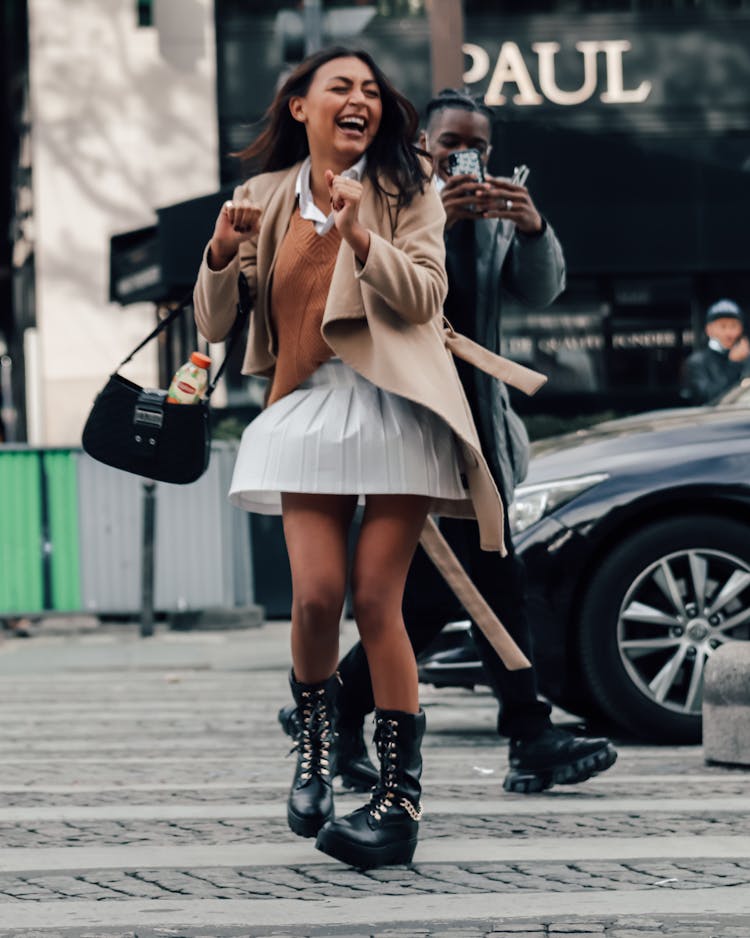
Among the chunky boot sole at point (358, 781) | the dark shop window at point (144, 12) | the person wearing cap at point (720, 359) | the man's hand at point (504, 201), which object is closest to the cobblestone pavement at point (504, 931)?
the chunky boot sole at point (358, 781)

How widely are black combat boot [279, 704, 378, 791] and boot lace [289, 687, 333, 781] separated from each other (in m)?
0.79

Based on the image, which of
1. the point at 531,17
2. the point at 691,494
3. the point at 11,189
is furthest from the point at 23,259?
the point at 691,494

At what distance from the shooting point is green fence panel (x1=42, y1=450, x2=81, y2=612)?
12.4m

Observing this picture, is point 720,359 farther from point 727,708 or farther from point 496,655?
point 496,655

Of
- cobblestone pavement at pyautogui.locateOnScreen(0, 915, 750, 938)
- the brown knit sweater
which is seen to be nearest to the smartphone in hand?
the brown knit sweater

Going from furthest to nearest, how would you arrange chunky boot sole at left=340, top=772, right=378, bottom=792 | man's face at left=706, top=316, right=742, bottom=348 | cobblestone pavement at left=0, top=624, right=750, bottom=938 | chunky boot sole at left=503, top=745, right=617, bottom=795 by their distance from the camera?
1. man's face at left=706, top=316, right=742, bottom=348
2. chunky boot sole at left=340, top=772, right=378, bottom=792
3. chunky boot sole at left=503, top=745, right=617, bottom=795
4. cobblestone pavement at left=0, top=624, right=750, bottom=938

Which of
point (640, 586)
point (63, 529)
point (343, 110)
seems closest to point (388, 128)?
point (343, 110)

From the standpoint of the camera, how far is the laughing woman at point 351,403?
4270mm

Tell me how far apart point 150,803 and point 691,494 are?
212cm

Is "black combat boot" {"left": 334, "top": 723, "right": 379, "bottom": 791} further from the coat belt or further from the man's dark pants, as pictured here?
the coat belt

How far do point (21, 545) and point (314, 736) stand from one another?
814 cm

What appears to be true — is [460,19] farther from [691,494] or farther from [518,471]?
[518,471]

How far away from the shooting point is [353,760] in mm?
5277

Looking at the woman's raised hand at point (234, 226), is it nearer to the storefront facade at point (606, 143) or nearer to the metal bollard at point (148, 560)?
the metal bollard at point (148, 560)
